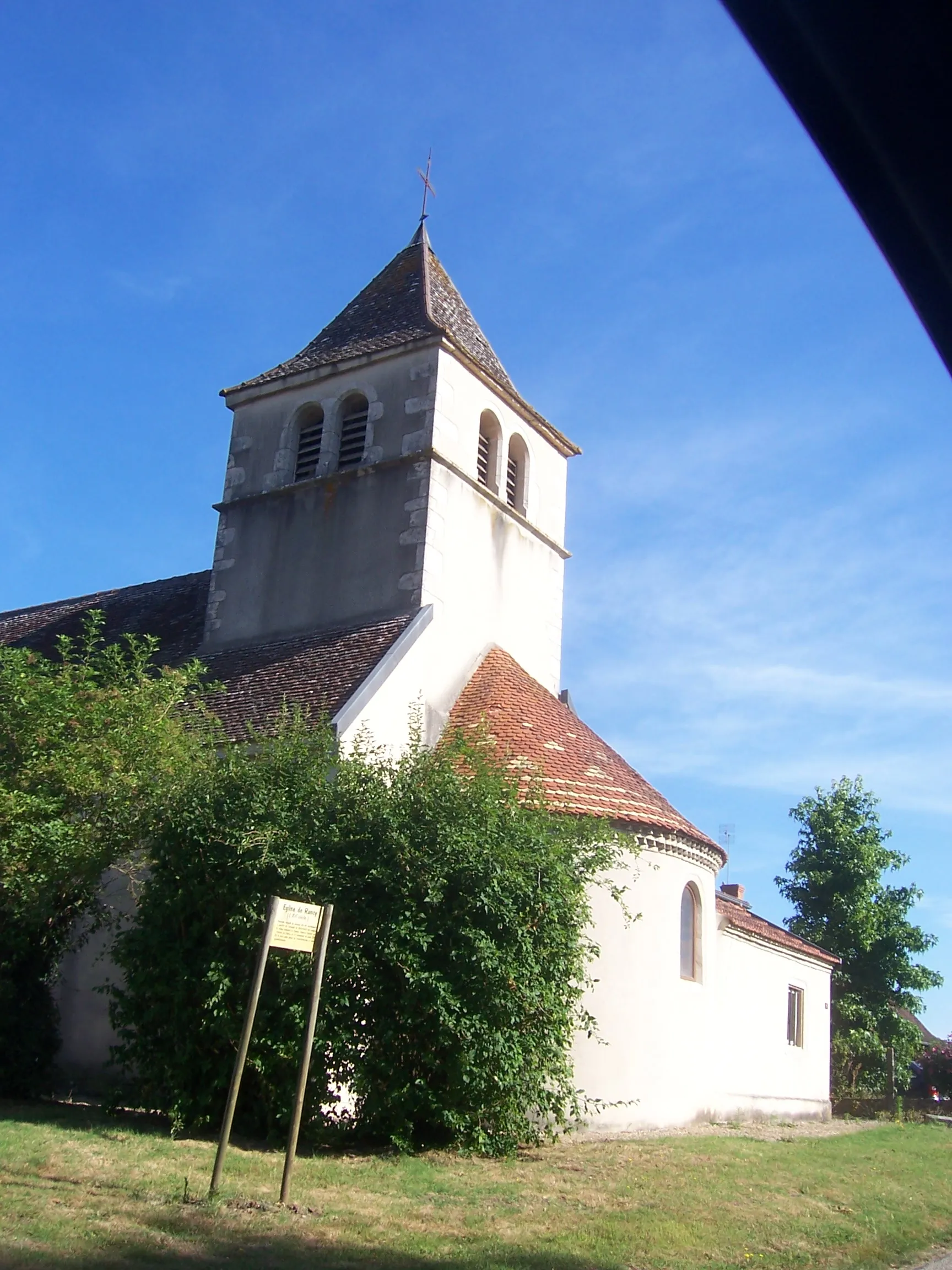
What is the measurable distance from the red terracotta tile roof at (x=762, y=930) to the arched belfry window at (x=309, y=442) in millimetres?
10844

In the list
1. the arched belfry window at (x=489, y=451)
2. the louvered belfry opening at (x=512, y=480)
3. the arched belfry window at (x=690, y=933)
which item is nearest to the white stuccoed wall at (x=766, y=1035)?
the arched belfry window at (x=690, y=933)

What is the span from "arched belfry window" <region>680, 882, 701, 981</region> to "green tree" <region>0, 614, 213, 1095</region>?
7.40 metres

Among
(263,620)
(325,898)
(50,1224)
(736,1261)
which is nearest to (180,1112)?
(325,898)

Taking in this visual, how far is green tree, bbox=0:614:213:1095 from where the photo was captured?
39.3ft

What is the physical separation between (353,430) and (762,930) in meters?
12.4

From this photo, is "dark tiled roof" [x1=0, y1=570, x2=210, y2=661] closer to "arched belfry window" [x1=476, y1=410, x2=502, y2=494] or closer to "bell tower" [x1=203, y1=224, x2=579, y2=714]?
"bell tower" [x1=203, y1=224, x2=579, y2=714]

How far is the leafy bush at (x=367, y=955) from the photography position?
35.0ft

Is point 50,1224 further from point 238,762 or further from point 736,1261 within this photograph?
point 238,762

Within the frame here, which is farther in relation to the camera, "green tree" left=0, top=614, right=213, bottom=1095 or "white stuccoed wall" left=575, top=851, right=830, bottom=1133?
"white stuccoed wall" left=575, top=851, right=830, bottom=1133

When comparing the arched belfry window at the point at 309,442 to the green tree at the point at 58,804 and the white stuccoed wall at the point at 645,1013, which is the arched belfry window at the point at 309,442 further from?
the white stuccoed wall at the point at 645,1013

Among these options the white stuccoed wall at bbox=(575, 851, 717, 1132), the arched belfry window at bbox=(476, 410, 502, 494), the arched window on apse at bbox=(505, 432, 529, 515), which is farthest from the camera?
the arched window on apse at bbox=(505, 432, 529, 515)

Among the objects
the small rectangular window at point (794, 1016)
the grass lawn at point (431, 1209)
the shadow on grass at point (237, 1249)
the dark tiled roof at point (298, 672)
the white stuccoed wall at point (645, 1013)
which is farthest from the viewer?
the small rectangular window at point (794, 1016)

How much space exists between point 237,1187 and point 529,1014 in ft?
12.0

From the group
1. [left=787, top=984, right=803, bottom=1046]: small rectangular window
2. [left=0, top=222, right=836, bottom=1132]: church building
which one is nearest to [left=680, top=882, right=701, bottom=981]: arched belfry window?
[left=0, top=222, right=836, bottom=1132]: church building
